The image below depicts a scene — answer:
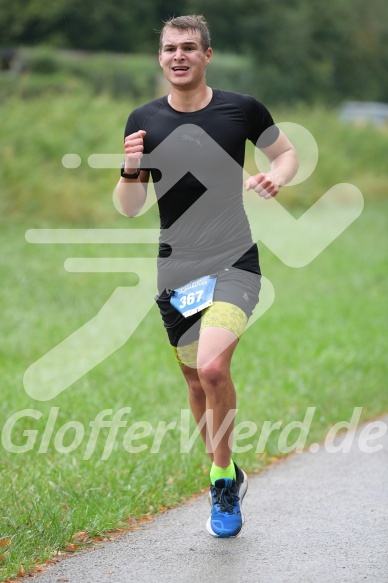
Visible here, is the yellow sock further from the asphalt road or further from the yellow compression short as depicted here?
the yellow compression short

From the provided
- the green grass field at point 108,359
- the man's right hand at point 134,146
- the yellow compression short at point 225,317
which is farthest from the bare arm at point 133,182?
the green grass field at point 108,359

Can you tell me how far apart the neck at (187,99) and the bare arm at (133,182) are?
0.24 meters

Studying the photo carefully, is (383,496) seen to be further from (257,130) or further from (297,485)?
(257,130)

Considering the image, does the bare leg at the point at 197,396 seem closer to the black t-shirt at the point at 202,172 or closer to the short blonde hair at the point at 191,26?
the black t-shirt at the point at 202,172

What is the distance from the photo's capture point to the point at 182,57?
5258mm

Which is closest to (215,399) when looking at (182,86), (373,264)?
(182,86)

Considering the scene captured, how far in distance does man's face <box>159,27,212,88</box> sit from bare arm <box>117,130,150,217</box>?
12.8 inches

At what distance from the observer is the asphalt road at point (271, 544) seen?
4570 millimetres

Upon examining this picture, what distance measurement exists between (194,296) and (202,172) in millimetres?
585

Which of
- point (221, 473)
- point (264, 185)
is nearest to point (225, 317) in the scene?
point (264, 185)

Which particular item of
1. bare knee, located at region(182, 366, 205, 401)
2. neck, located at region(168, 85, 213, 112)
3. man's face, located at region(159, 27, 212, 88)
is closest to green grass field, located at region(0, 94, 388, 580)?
bare knee, located at region(182, 366, 205, 401)

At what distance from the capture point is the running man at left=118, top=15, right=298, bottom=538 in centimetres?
518

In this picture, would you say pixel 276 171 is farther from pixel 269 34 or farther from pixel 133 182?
pixel 269 34

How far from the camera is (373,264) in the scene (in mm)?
19125
